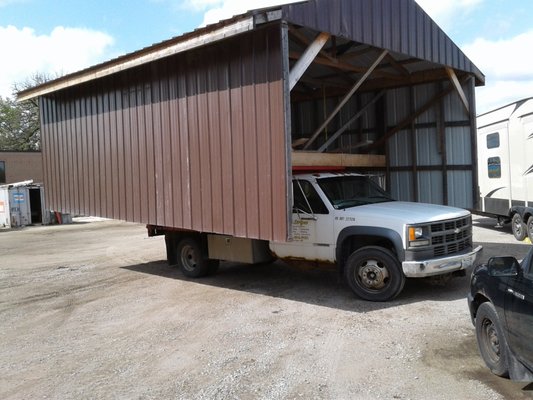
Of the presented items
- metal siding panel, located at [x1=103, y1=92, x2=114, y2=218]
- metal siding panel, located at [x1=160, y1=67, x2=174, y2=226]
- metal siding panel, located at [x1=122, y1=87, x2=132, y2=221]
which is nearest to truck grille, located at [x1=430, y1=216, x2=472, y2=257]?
metal siding panel, located at [x1=160, y1=67, x2=174, y2=226]

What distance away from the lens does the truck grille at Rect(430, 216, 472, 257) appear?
284 inches

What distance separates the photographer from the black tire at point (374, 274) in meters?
7.15

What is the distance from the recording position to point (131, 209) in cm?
1027

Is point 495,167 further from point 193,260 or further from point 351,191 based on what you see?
A: point 193,260

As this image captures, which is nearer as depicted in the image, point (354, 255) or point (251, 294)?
point (354, 255)

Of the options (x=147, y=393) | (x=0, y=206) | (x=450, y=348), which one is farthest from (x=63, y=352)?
(x=0, y=206)

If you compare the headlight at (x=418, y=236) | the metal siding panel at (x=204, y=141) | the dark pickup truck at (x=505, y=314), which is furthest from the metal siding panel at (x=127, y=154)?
the dark pickup truck at (x=505, y=314)

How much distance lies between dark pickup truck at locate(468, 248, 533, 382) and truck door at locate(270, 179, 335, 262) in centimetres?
310

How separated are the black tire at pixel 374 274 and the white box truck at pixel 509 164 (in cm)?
660

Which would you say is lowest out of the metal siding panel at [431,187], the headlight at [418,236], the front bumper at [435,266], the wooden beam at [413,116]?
the front bumper at [435,266]

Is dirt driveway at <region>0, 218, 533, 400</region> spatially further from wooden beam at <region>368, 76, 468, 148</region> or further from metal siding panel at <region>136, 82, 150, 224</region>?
wooden beam at <region>368, 76, 468, 148</region>

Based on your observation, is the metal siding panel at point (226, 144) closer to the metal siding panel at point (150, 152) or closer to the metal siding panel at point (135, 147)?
the metal siding panel at point (150, 152)

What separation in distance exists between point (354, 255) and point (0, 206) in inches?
939

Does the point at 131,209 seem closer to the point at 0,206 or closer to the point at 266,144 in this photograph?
the point at 266,144
